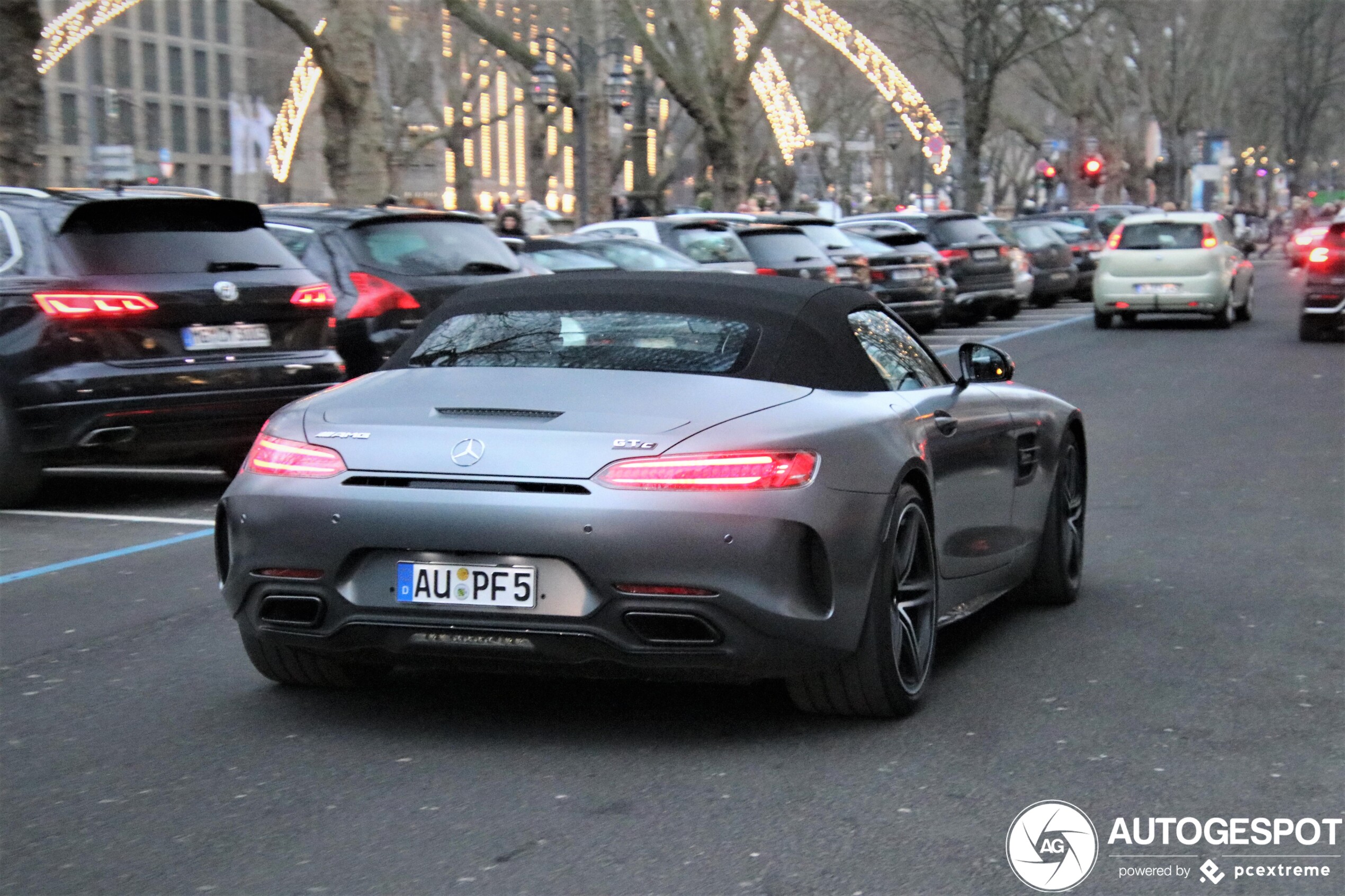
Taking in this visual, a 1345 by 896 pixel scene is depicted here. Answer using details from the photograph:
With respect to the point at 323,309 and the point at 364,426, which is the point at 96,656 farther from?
the point at 323,309

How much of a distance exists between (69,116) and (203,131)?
46.1 ft

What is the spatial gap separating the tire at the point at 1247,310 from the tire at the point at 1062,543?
2244 centimetres

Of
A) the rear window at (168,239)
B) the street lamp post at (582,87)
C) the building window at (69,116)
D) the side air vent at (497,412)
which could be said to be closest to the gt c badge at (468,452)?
the side air vent at (497,412)

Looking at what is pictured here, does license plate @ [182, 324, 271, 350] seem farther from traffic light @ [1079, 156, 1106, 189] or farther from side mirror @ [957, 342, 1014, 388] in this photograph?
traffic light @ [1079, 156, 1106, 189]

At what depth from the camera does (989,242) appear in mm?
30094

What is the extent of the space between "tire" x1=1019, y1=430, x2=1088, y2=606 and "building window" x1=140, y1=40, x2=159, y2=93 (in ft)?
322

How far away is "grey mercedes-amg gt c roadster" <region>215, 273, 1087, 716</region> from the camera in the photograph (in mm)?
4922

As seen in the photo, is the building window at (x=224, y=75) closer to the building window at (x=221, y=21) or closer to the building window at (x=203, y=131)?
the building window at (x=221, y=21)

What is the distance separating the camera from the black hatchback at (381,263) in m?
12.9

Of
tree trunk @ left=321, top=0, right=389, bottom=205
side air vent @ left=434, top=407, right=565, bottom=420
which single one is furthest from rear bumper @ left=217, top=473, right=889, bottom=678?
tree trunk @ left=321, top=0, right=389, bottom=205

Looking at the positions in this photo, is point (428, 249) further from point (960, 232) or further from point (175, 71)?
point (175, 71)

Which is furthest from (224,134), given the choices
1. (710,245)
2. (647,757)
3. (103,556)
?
(647,757)

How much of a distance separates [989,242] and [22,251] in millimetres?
21787

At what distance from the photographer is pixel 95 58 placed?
3789 inches
